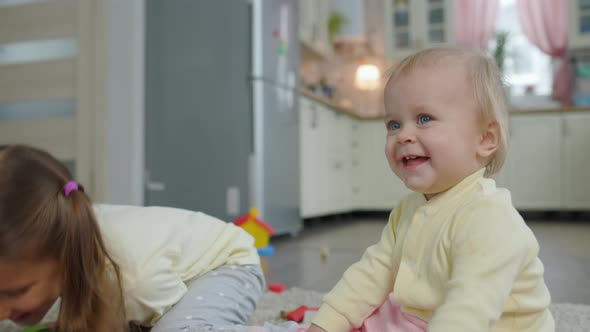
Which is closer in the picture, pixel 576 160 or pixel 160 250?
pixel 160 250

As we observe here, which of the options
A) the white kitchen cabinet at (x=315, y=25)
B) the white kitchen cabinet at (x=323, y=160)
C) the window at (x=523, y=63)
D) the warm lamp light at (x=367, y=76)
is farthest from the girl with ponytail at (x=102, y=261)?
the window at (x=523, y=63)

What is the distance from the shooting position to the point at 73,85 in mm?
2436

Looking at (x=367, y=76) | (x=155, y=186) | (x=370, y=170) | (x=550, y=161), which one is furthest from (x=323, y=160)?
(x=550, y=161)

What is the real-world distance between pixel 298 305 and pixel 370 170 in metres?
3.20

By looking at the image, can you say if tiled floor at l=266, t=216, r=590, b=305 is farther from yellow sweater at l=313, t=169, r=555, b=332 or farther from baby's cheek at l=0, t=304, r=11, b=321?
baby's cheek at l=0, t=304, r=11, b=321

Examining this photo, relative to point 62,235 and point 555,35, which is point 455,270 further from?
point 555,35

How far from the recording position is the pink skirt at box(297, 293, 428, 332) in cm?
73

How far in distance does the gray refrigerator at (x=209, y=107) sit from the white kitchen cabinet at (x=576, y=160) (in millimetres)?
2502

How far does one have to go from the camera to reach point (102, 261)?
0.80 m

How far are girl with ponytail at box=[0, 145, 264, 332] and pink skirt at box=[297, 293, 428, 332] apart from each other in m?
0.27

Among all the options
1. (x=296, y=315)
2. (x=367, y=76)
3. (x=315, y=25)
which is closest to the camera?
(x=296, y=315)

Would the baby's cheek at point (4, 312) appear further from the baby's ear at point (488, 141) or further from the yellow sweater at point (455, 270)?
the baby's ear at point (488, 141)

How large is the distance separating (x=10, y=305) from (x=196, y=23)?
196cm

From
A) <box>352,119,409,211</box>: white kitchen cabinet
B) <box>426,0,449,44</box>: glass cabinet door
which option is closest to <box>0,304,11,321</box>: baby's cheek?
<box>352,119,409,211</box>: white kitchen cabinet
